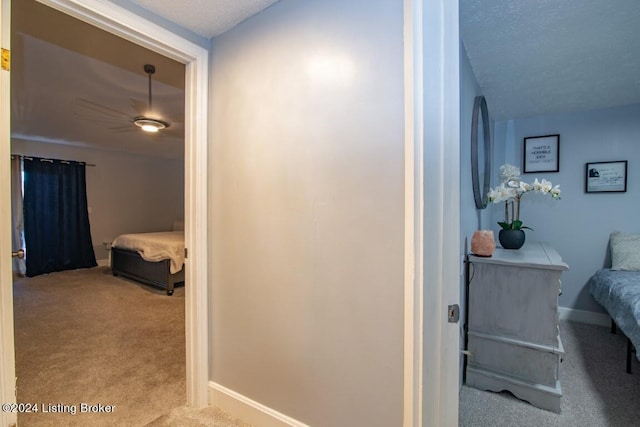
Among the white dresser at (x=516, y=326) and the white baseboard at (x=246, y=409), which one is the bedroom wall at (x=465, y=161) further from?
the white baseboard at (x=246, y=409)

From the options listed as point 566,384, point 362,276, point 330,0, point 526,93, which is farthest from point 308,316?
point 526,93

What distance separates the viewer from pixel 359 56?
1159mm

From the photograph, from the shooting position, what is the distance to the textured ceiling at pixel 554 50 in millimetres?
1480

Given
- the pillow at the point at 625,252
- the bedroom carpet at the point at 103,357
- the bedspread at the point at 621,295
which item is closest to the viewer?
the bedroom carpet at the point at 103,357

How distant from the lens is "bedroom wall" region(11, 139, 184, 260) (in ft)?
18.2

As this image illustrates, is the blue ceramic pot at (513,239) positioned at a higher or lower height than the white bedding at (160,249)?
higher

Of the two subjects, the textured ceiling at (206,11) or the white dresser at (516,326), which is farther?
the white dresser at (516,326)

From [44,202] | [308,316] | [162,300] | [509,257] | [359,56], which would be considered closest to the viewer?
[359,56]

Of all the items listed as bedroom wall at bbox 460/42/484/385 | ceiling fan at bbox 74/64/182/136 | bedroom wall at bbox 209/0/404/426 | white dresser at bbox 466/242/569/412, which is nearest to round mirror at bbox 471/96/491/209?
bedroom wall at bbox 460/42/484/385

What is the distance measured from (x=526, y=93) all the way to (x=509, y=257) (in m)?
1.57

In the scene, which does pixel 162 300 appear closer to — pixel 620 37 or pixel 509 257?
pixel 509 257

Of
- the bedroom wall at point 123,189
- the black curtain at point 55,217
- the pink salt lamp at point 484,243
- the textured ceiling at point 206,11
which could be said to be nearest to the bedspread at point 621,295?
the pink salt lamp at point 484,243

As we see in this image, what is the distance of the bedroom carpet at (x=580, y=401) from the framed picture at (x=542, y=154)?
184 cm

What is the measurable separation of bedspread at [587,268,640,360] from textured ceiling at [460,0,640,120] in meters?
1.62
